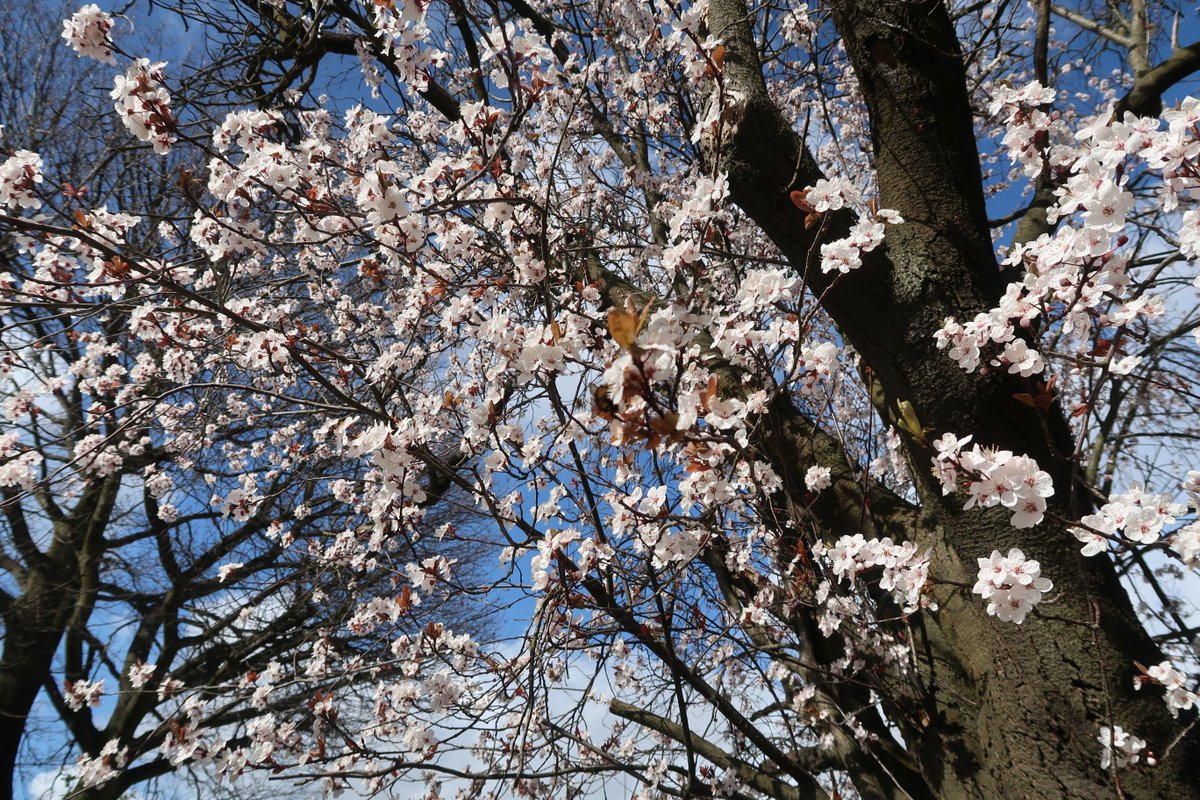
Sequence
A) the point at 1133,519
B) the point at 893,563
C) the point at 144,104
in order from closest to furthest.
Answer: the point at 1133,519 < the point at 893,563 < the point at 144,104

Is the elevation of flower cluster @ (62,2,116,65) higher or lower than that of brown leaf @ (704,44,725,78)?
higher

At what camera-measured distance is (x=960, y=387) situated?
1662 mm

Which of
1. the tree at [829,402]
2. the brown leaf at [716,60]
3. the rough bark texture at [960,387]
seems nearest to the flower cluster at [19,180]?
the tree at [829,402]

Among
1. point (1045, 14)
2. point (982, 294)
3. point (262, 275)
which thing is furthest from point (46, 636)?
point (1045, 14)

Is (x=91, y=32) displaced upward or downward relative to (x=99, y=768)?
upward

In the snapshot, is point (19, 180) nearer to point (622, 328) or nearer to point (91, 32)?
point (91, 32)

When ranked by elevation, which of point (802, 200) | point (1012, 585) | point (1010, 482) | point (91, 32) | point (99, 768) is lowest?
point (1012, 585)

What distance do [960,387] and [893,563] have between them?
1.74 feet

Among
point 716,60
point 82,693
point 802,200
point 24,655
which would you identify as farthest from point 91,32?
point 24,655

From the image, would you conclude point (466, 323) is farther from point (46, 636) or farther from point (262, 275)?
point (46, 636)

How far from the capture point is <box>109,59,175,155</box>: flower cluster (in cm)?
193

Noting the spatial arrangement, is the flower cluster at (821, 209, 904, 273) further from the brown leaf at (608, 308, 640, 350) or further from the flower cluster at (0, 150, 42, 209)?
the flower cluster at (0, 150, 42, 209)

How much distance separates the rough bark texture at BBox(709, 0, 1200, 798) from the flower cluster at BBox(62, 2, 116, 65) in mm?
2159

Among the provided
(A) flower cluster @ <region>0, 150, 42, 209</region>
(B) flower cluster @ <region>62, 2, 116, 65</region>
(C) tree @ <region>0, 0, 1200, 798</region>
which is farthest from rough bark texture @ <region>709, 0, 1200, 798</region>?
(A) flower cluster @ <region>0, 150, 42, 209</region>
